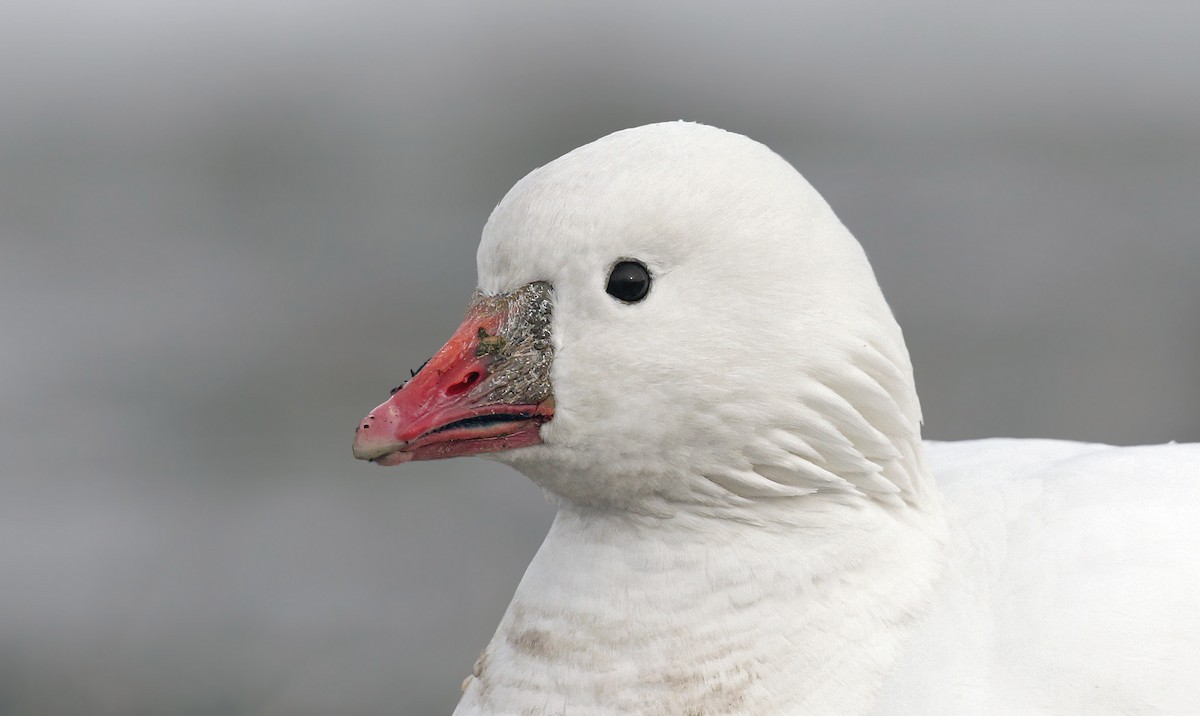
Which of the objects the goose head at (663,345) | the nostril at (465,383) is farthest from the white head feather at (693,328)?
the nostril at (465,383)

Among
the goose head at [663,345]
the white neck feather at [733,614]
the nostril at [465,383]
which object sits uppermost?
the goose head at [663,345]

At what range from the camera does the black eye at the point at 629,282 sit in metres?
2.21

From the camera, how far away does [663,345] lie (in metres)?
2.21

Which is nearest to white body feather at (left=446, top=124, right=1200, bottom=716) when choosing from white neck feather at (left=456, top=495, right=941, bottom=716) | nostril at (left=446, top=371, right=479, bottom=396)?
white neck feather at (left=456, top=495, right=941, bottom=716)

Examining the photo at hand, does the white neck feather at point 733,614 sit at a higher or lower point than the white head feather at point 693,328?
lower

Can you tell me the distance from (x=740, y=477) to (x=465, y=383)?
1.63 ft

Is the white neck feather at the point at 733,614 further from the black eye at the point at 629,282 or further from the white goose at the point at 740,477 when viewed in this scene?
the black eye at the point at 629,282

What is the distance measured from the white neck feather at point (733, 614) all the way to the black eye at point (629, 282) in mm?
395

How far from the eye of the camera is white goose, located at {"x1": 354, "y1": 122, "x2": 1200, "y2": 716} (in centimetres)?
220

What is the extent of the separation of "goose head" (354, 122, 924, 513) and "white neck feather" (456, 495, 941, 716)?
0.26 ft

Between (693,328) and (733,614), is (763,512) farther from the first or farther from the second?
(693,328)

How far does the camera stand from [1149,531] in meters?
2.34

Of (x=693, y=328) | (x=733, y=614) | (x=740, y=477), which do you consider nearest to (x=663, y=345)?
(x=693, y=328)

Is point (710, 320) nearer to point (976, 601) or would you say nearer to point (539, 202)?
point (539, 202)
